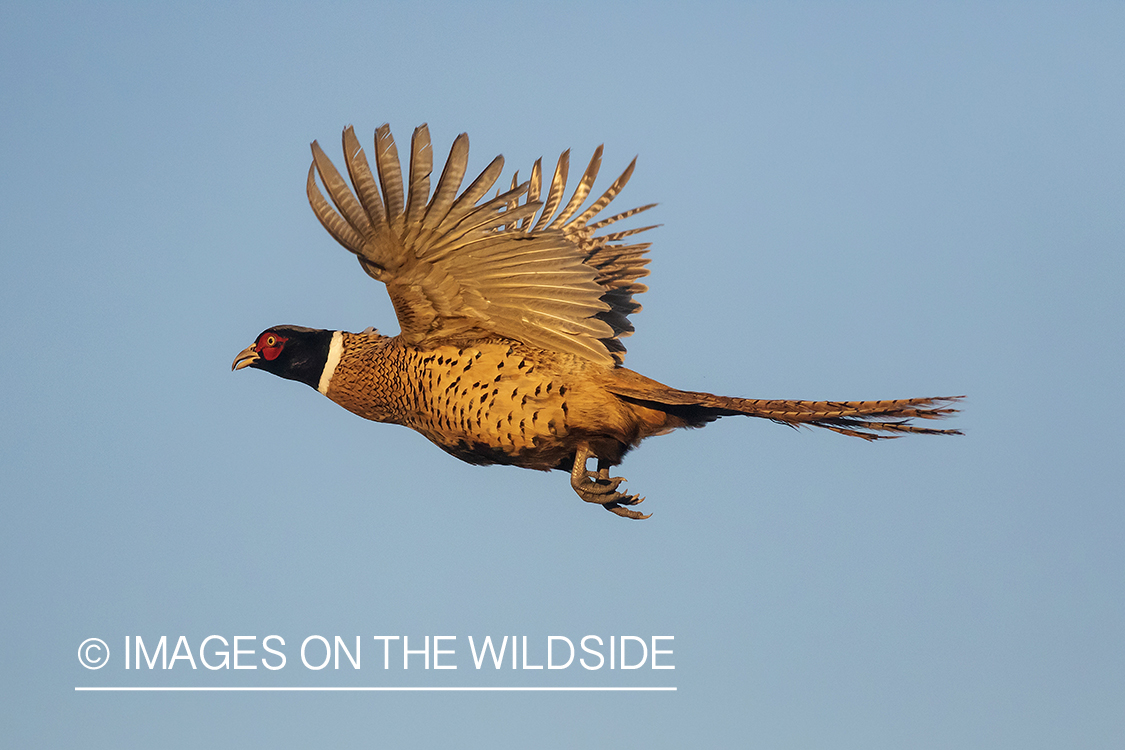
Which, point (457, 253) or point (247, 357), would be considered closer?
point (457, 253)

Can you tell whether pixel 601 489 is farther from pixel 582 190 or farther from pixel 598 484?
pixel 582 190

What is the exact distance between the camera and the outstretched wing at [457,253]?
31.0ft

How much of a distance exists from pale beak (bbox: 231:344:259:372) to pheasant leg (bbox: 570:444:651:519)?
316 centimetres

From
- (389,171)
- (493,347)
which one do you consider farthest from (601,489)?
(389,171)

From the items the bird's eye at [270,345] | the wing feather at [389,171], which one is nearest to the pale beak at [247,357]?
the bird's eye at [270,345]

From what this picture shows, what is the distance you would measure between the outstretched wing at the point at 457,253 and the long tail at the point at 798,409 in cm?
55

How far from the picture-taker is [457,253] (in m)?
9.88

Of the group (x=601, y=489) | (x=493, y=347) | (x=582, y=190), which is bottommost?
(x=601, y=489)

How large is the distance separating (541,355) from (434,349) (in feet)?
2.85

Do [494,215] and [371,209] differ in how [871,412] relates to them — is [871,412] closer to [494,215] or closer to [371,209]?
[494,215]

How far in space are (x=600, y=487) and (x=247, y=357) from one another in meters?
3.48

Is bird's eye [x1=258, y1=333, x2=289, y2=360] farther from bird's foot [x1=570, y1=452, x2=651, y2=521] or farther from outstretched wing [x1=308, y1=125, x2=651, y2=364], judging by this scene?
bird's foot [x1=570, y1=452, x2=651, y2=521]

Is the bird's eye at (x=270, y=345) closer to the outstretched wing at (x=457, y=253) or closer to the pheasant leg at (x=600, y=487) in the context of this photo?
the outstretched wing at (x=457, y=253)

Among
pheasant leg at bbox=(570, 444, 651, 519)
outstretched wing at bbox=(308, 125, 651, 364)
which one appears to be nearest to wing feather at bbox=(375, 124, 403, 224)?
outstretched wing at bbox=(308, 125, 651, 364)
